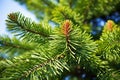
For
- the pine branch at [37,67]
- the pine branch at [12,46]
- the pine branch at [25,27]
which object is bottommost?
the pine branch at [37,67]

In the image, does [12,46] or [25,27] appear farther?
[12,46]

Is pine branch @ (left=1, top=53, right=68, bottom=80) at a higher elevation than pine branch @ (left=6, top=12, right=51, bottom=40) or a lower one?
lower

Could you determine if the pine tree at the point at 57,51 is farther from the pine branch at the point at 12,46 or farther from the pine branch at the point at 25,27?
the pine branch at the point at 12,46

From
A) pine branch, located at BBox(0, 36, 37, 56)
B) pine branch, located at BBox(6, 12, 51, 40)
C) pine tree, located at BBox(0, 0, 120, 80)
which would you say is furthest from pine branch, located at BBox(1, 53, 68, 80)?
pine branch, located at BBox(0, 36, 37, 56)

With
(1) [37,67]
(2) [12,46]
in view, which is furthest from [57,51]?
(2) [12,46]

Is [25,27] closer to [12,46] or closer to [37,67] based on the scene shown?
[37,67]

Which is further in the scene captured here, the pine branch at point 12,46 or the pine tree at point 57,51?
the pine branch at point 12,46

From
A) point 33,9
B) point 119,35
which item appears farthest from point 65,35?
point 33,9

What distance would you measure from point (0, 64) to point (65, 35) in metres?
0.32

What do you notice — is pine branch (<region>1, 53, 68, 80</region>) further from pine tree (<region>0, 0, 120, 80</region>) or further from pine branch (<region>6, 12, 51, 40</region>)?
pine branch (<region>6, 12, 51, 40</region>)

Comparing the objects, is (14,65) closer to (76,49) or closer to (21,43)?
(76,49)

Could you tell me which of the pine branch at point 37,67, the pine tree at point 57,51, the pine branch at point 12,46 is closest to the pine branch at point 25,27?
the pine tree at point 57,51

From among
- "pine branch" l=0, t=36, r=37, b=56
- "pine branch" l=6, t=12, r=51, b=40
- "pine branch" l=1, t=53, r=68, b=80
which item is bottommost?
"pine branch" l=1, t=53, r=68, b=80

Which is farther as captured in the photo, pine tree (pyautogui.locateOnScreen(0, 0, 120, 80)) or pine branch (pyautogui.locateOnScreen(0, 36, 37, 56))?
pine branch (pyautogui.locateOnScreen(0, 36, 37, 56))
